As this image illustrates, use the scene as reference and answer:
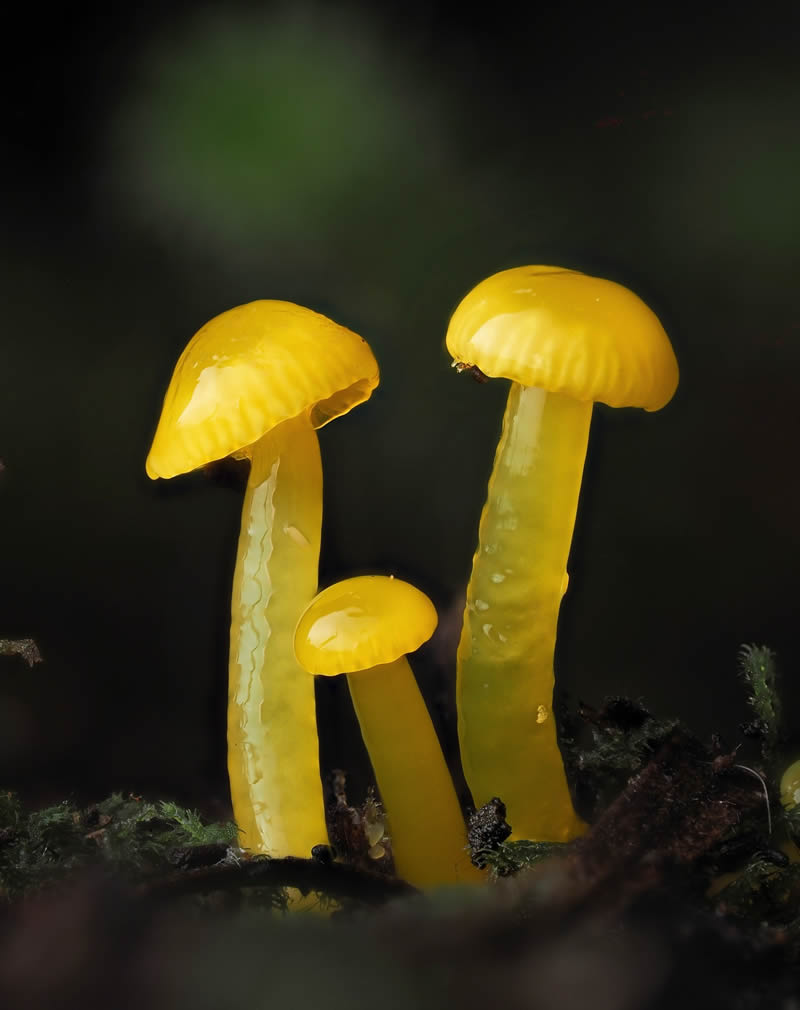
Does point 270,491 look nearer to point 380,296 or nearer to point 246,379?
point 246,379

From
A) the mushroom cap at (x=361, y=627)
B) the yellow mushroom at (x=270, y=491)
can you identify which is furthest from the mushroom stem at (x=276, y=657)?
the mushroom cap at (x=361, y=627)

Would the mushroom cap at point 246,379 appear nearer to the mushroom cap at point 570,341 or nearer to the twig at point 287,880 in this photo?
the mushroom cap at point 570,341

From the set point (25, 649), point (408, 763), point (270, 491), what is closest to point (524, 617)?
point (408, 763)

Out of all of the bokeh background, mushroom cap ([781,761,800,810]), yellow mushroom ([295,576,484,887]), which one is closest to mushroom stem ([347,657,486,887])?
yellow mushroom ([295,576,484,887])

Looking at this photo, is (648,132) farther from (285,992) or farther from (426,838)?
(285,992)

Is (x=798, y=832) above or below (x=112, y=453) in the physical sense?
below

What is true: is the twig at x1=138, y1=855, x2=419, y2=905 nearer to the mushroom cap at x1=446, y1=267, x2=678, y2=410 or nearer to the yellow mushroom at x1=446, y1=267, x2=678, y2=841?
the yellow mushroom at x1=446, y1=267, x2=678, y2=841

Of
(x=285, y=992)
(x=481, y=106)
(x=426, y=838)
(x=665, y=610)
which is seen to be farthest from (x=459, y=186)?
(x=285, y=992)
